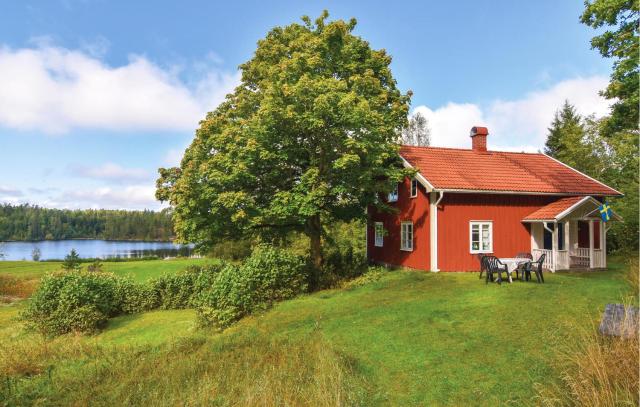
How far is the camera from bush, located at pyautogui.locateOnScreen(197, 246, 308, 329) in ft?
45.7

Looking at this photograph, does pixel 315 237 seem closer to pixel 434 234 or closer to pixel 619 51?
pixel 434 234

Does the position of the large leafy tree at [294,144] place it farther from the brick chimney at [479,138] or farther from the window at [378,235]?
the brick chimney at [479,138]

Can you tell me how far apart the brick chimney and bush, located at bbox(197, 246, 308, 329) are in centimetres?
1255

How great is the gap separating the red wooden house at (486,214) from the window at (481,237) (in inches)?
1.7

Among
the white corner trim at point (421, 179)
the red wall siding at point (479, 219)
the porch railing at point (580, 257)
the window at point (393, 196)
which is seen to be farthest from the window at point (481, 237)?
the window at point (393, 196)

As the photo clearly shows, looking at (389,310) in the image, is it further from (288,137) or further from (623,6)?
(623,6)

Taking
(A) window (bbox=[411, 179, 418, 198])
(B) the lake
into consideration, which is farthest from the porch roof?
(B) the lake

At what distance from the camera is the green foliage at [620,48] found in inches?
562

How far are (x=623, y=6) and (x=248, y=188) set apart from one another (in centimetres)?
1603

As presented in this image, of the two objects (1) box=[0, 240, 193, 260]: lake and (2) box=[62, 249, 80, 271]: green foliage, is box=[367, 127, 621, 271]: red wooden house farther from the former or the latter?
(1) box=[0, 240, 193, 260]: lake

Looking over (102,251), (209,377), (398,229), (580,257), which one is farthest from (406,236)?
(102,251)

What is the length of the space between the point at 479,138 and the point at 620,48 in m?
8.71

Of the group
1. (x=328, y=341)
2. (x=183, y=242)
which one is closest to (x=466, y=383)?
(x=328, y=341)

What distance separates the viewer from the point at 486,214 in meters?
19.1
